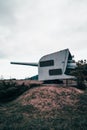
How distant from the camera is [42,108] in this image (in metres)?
36.5

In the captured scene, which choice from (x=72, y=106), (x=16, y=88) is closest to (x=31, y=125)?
(x=72, y=106)

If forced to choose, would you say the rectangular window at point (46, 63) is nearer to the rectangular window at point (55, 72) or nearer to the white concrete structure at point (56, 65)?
the white concrete structure at point (56, 65)

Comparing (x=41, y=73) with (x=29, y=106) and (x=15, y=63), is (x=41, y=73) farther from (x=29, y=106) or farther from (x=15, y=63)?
(x=29, y=106)

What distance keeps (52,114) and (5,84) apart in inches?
643

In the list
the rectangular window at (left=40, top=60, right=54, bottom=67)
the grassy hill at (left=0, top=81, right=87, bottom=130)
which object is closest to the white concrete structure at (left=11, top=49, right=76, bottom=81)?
the rectangular window at (left=40, top=60, right=54, bottom=67)

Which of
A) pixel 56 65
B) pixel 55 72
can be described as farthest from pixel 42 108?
pixel 55 72

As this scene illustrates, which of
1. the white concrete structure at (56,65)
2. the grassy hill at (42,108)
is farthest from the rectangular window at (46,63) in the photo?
the grassy hill at (42,108)

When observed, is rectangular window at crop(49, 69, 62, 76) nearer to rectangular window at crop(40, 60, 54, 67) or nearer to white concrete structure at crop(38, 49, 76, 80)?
white concrete structure at crop(38, 49, 76, 80)

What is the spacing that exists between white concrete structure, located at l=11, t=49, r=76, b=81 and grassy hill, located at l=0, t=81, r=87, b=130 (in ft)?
58.5

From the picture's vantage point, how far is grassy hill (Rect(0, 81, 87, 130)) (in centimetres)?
3111

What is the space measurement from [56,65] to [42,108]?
29.0 m

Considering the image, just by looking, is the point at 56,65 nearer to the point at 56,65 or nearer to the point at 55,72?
the point at 56,65

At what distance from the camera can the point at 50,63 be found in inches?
2576

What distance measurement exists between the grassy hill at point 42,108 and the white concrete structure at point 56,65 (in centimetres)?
1784
